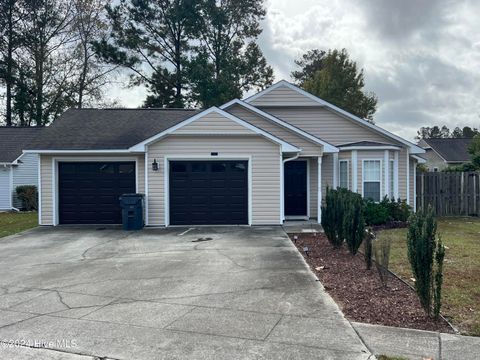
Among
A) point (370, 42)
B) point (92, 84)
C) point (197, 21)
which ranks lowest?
point (370, 42)

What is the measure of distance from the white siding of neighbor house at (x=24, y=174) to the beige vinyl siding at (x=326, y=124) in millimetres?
13569

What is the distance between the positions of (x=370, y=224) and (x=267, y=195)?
148 inches

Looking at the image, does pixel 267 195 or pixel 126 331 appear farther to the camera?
pixel 267 195

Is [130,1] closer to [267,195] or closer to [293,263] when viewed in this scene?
[267,195]

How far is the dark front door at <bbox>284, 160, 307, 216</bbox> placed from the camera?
15609mm

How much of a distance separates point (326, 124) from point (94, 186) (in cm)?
929

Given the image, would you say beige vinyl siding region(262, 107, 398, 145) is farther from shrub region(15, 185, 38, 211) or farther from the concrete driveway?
shrub region(15, 185, 38, 211)

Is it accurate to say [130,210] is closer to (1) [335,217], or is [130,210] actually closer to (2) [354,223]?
(1) [335,217]

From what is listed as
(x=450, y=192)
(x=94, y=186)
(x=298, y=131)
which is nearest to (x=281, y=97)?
(x=298, y=131)

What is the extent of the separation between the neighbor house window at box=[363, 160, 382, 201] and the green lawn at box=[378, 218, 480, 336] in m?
2.25

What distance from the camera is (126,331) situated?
455cm

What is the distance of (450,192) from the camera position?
17.0m

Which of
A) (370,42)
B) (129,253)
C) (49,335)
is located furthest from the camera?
(370,42)

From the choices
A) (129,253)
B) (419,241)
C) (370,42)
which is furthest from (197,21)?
(419,241)
